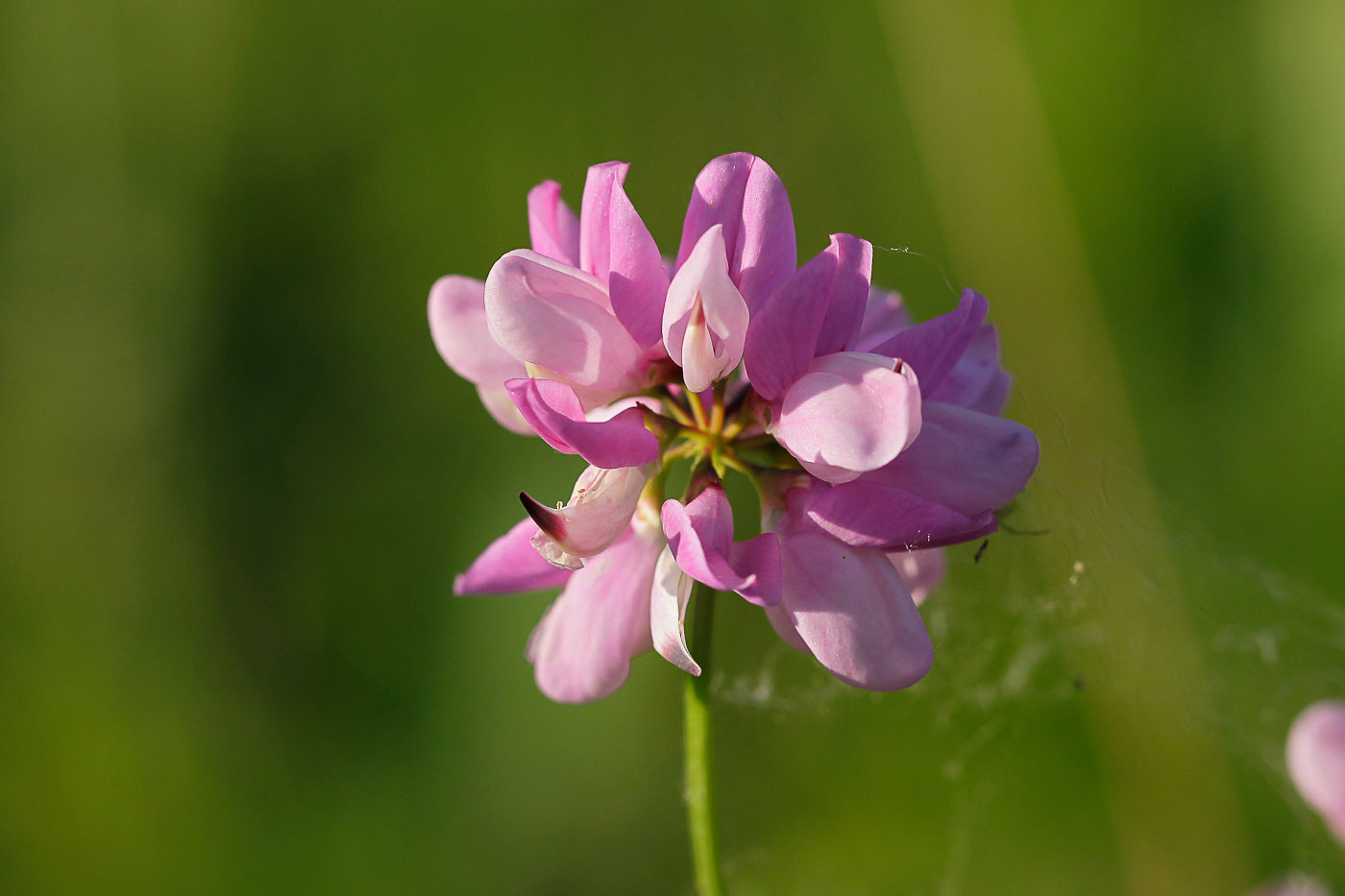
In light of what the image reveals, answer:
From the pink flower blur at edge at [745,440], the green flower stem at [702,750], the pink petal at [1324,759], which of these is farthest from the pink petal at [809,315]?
the pink petal at [1324,759]

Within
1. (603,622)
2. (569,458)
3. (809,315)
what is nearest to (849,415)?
(809,315)

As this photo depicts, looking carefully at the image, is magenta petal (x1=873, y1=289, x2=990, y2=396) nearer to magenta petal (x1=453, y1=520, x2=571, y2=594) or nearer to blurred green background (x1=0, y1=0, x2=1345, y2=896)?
magenta petal (x1=453, y1=520, x2=571, y2=594)

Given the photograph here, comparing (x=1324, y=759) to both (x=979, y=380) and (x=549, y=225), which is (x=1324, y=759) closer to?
(x=979, y=380)

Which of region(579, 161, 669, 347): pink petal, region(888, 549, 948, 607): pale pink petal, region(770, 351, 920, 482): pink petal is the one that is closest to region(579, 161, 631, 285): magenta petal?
region(579, 161, 669, 347): pink petal

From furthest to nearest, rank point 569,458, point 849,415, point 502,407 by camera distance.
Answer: point 569,458
point 502,407
point 849,415

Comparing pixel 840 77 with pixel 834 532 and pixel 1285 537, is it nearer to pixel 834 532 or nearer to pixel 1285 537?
pixel 1285 537

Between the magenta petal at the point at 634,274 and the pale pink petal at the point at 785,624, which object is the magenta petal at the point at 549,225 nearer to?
the magenta petal at the point at 634,274
